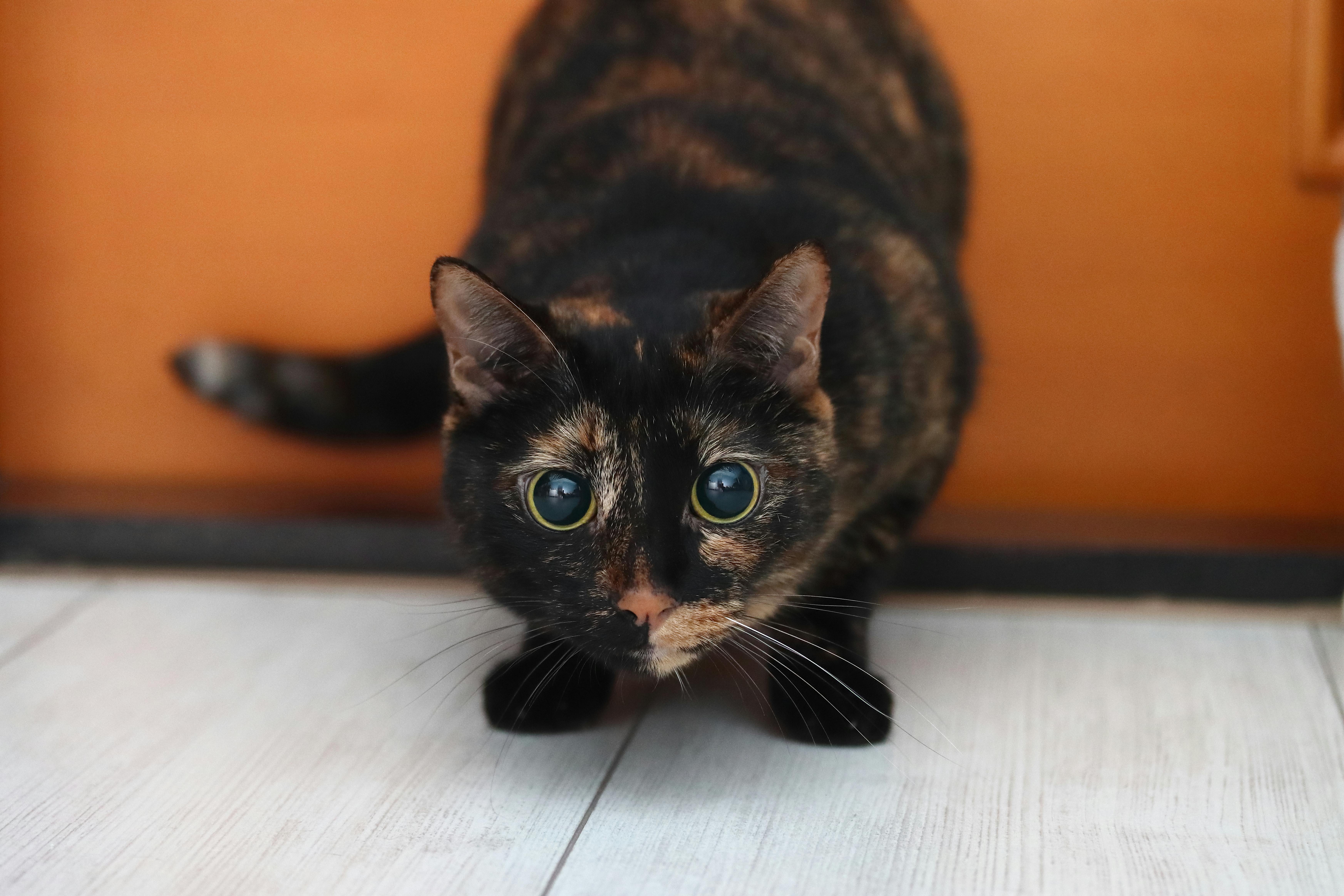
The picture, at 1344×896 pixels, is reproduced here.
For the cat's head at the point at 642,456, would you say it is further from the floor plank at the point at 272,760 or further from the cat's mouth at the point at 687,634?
the floor plank at the point at 272,760

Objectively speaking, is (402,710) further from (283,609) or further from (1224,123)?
(1224,123)

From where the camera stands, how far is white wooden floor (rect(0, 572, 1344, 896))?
122 centimetres

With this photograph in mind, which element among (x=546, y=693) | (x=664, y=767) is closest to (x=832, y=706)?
(x=664, y=767)

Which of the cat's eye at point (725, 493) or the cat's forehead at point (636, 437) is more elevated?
the cat's forehead at point (636, 437)

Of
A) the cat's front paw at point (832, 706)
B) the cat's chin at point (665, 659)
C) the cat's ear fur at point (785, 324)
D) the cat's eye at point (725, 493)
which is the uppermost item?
the cat's ear fur at point (785, 324)

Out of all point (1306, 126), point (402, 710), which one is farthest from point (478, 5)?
point (1306, 126)

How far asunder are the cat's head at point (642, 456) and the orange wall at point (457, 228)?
78 centimetres

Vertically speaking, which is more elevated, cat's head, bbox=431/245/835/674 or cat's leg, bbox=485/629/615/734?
cat's head, bbox=431/245/835/674

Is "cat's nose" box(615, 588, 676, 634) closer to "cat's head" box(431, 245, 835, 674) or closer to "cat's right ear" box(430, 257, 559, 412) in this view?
"cat's head" box(431, 245, 835, 674)

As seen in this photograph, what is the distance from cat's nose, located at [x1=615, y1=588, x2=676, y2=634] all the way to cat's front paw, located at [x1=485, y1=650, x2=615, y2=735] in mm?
269

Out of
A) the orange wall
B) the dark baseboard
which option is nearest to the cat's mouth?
the dark baseboard

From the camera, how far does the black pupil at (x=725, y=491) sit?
127 centimetres

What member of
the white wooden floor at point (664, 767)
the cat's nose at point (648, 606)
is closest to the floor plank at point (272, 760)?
the white wooden floor at point (664, 767)

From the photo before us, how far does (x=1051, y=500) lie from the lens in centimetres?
209
